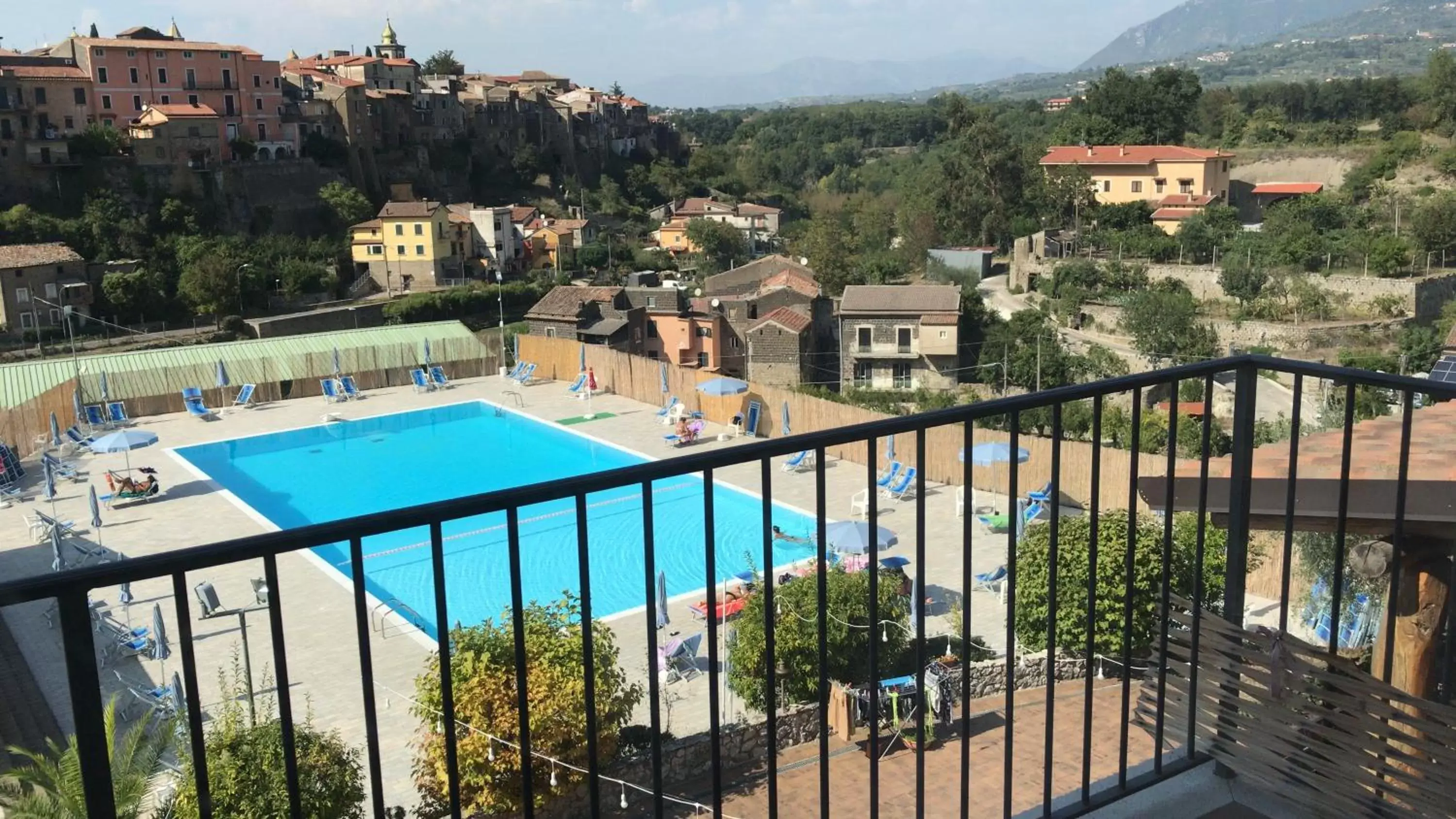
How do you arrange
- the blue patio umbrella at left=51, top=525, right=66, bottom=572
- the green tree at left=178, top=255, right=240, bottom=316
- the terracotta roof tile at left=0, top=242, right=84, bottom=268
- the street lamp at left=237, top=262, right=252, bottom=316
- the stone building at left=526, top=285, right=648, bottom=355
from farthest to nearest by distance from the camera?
the street lamp at left=237, top=262, right=252, bottom=316 < the green tree at left=178, top=255, right=240, bottom=316 < the terracotta roof tile at left=0, top=242, right=84, bottom=268 < the stone building at left=526, top=285, right=648, bottom=355 < the blue patio umbrella at left=51, top=525, right=66, bottom=572

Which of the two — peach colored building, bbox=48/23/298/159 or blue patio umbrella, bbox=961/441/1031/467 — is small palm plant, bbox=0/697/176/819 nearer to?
blue patio umbrella, bbox=961/441/1031/467

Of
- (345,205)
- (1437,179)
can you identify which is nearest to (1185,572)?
(1437,179)

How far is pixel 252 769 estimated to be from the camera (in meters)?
4.76

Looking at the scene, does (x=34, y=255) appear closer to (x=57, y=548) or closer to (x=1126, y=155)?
(x=57, y=548)

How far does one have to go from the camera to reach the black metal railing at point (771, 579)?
1.16 m

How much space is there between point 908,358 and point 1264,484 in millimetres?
21726

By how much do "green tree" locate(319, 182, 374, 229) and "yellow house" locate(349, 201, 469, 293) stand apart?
2.01 metres

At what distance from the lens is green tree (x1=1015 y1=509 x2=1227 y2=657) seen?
293 inches

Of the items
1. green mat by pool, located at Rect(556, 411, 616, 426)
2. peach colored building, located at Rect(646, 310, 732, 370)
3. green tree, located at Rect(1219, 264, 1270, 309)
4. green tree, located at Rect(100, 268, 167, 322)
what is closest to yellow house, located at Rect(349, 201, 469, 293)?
green tree, located at Rect(100, 268, 167, 322)

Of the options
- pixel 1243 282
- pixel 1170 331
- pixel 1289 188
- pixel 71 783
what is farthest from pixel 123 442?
pixel 1289 188

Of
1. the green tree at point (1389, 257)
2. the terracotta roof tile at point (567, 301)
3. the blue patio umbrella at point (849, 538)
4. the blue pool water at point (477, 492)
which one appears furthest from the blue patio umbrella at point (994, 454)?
the green tree at point (1389, 257)

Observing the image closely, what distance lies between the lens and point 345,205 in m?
38.6

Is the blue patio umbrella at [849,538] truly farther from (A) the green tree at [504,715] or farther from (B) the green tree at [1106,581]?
(A) the green tree at [504,715]

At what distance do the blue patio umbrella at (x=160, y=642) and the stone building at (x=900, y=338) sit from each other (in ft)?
51.8
